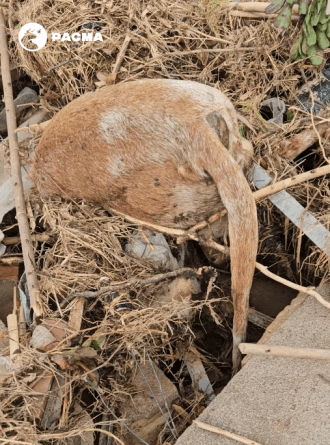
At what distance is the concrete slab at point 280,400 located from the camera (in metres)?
2.34

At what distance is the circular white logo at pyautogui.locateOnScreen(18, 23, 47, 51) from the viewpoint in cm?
388

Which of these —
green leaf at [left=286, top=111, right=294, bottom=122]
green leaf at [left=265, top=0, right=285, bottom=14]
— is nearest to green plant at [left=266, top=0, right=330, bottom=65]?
green leaf at [left=265, top=0, right=285, bottom=14]

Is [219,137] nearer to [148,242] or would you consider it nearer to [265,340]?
[148,242]

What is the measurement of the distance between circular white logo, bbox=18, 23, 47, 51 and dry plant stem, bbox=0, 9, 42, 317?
0.20 meters

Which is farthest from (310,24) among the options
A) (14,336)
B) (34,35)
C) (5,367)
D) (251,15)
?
(5,367)

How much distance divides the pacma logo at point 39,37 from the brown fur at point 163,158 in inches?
28.8

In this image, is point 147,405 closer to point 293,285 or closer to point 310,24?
point 293,285

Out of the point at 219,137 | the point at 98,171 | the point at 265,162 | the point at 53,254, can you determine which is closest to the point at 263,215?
the point at 265,162

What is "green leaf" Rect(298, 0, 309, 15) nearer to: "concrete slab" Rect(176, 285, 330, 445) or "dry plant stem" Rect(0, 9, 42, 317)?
"concrete slab" Rect(176, 285, 330, 445)

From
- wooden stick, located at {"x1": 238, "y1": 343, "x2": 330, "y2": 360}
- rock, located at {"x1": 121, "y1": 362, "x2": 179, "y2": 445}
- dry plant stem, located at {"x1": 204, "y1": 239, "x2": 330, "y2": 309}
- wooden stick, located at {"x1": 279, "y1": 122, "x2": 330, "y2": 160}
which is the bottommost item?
rock, located at {"x1": 121, "y1": 362, "x2": 179, "y2": 445}

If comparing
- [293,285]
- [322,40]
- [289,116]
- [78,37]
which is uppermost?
[78,37]

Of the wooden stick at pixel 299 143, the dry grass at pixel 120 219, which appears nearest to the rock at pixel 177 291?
the dry grass at pixel 120 219

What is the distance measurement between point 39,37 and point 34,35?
0.05 metres

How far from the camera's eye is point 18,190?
3.46m
